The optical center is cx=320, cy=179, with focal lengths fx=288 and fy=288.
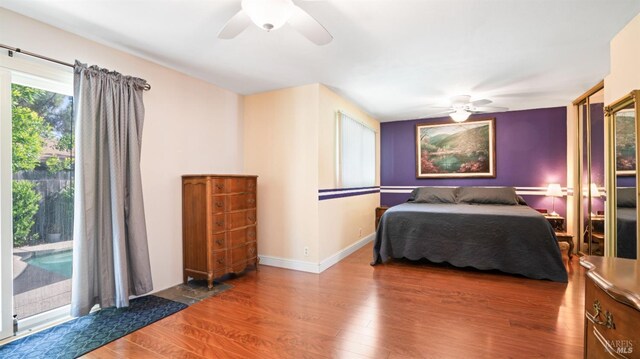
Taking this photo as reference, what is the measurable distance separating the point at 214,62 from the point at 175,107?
67cm

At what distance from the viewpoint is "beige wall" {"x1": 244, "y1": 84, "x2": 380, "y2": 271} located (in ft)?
11.7

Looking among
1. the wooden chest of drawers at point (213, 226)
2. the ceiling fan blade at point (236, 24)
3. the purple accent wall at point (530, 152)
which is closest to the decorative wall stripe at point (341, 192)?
the wooden chest of drawers at point (213, 226)

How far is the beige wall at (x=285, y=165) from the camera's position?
358 centimetres

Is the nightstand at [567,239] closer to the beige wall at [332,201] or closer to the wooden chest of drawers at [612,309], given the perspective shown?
the beige wall at [332,201]

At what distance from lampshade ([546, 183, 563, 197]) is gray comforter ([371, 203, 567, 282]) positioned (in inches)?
55.1

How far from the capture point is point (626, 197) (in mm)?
2322

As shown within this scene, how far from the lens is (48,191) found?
228 cm

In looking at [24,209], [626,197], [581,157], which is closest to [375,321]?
[626,197]

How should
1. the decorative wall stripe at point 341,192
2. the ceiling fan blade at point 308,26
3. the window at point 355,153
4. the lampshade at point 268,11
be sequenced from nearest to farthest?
the lampshade at point 268,11 → the ceiling fan blade at point 308,26 → the decorative wall stripe at point 341,192 → the window at point 355,153

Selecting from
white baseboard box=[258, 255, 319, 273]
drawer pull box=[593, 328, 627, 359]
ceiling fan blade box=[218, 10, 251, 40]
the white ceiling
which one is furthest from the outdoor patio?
drawer pull box=[593, 328, 627, 359]

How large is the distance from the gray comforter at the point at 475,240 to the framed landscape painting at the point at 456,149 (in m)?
1.83

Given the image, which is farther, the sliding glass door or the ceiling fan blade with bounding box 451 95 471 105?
the ceiling fan blade with bounding box 451 95 471 105

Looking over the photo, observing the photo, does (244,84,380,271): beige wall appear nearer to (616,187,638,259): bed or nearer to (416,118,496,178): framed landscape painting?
(416,118,496,178): framed landscape painting

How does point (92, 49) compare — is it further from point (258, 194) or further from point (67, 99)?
point (258, 194)
